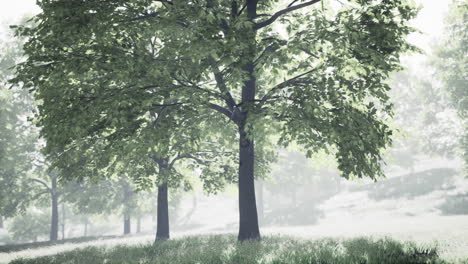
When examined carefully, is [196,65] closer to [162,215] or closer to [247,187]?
[247,187]

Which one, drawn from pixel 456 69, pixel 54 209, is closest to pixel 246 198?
pixel 456 69

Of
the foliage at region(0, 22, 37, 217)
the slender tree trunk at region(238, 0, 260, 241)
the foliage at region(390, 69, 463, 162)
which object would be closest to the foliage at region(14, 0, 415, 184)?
the foliage at region(390, 69, 463, 162)

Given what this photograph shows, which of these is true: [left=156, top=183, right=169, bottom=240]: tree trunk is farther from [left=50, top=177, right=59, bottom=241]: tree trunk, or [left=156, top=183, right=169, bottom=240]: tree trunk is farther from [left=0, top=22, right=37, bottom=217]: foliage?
[left=50, top=177, right=59, bottom=241]: tree trunk

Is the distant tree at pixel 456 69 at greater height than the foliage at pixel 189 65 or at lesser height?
greater

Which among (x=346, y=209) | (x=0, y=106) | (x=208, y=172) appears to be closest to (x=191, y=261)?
(x=208, y=172)

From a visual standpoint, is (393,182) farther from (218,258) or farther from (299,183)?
(218,258)

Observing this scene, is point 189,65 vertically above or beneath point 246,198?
above

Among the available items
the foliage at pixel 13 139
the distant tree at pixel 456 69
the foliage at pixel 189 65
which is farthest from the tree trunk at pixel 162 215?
the distant tree at pixel 456 69

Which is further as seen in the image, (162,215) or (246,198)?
(162,215)

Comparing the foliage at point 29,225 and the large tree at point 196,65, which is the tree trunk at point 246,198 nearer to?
the large tree at point 196,65

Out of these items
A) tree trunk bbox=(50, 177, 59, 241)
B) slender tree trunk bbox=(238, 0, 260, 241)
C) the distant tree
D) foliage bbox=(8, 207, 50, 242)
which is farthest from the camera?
foliage bbox=(8, 207, 50, 242)

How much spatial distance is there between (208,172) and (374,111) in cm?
877

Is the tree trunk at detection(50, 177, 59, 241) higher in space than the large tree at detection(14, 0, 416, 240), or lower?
lower

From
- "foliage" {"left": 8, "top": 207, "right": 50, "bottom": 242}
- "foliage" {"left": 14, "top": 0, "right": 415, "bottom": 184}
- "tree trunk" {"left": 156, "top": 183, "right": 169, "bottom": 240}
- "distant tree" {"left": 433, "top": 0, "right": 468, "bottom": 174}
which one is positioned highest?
"distant tree" {"left": 433, "top": 0, "right": 468, "bottom": 174}
